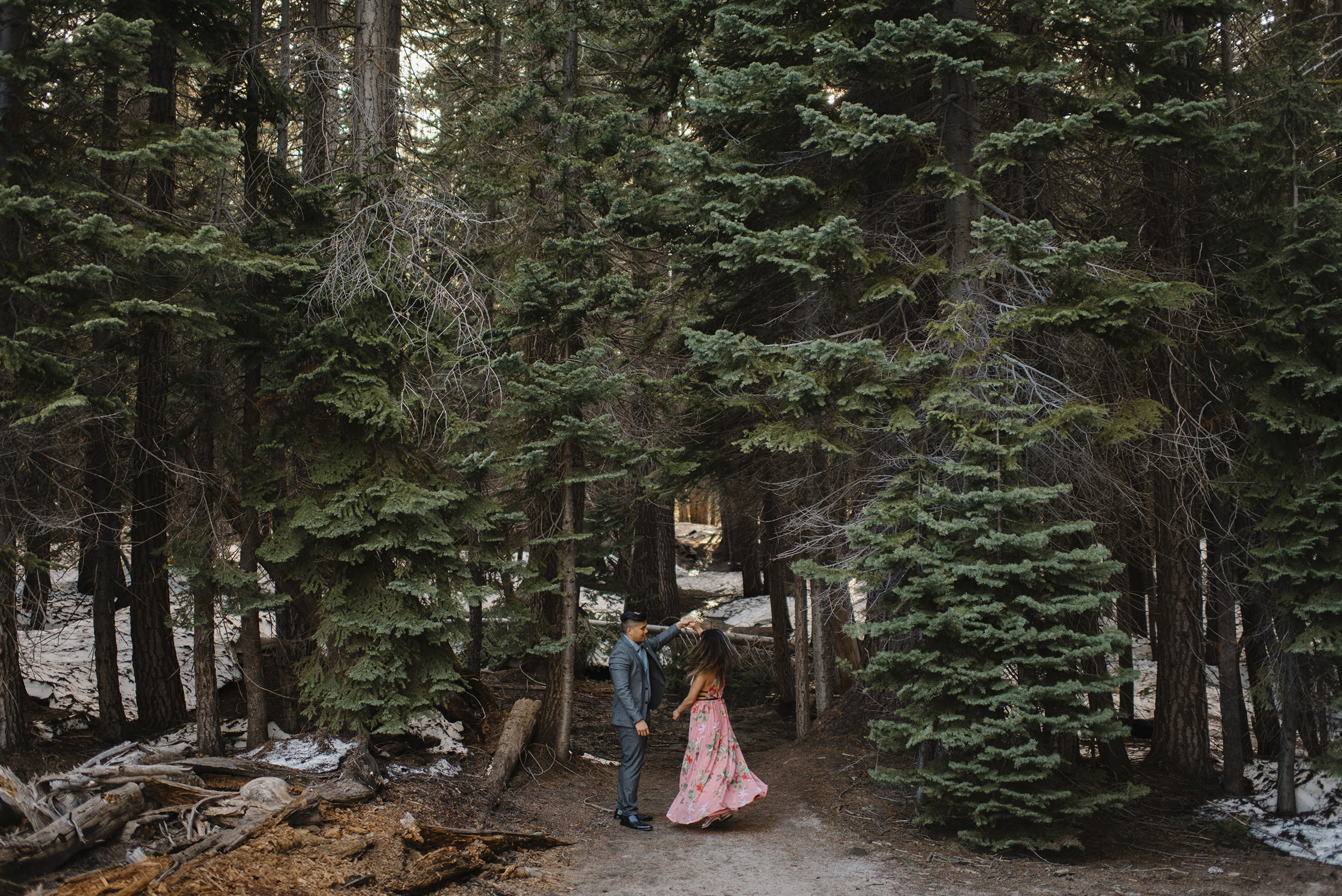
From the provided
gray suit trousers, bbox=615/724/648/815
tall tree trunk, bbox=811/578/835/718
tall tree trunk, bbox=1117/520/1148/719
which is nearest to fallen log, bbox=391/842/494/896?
gray suit trousers, bbox=615/724/648/815

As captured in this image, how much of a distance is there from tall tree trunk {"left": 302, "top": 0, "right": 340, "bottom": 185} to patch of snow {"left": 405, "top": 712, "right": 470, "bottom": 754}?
5732mm

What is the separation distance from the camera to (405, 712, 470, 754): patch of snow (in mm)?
8617

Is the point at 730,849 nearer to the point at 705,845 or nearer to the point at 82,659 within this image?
the point at 705,845

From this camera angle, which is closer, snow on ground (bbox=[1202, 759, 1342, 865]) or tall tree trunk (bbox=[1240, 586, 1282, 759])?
snow on ground (bbox=[1202, 759, 1342, 865])

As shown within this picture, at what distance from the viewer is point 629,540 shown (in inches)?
471

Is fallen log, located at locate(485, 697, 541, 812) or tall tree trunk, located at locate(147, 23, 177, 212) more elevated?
tall tree trunk, located at locate(147, 23, 177, 212)

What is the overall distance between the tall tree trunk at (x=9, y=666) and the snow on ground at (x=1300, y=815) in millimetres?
11326

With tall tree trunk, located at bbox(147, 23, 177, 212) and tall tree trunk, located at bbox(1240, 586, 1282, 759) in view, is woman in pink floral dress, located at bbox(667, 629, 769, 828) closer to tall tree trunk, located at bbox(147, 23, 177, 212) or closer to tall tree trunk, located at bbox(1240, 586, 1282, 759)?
tall tree trunk, located at bbox(1240, 586, 1282, 759)

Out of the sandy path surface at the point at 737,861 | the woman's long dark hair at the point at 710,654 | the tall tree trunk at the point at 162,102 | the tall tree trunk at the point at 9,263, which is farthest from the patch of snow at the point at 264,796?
the tall tree trunk at the point at 162,102

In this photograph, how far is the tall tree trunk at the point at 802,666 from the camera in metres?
10.9

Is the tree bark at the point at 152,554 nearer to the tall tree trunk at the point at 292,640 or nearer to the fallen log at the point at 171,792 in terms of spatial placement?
the tall tree trunk at the point at 292,640

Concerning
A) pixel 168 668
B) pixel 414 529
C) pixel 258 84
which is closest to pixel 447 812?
pixel 414 529

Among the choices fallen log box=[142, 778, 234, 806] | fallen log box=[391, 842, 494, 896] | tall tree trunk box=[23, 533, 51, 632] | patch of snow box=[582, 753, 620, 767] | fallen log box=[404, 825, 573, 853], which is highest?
tall tree trunk box=[23, 533, 51, 632]

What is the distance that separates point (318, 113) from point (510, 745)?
276 inches
